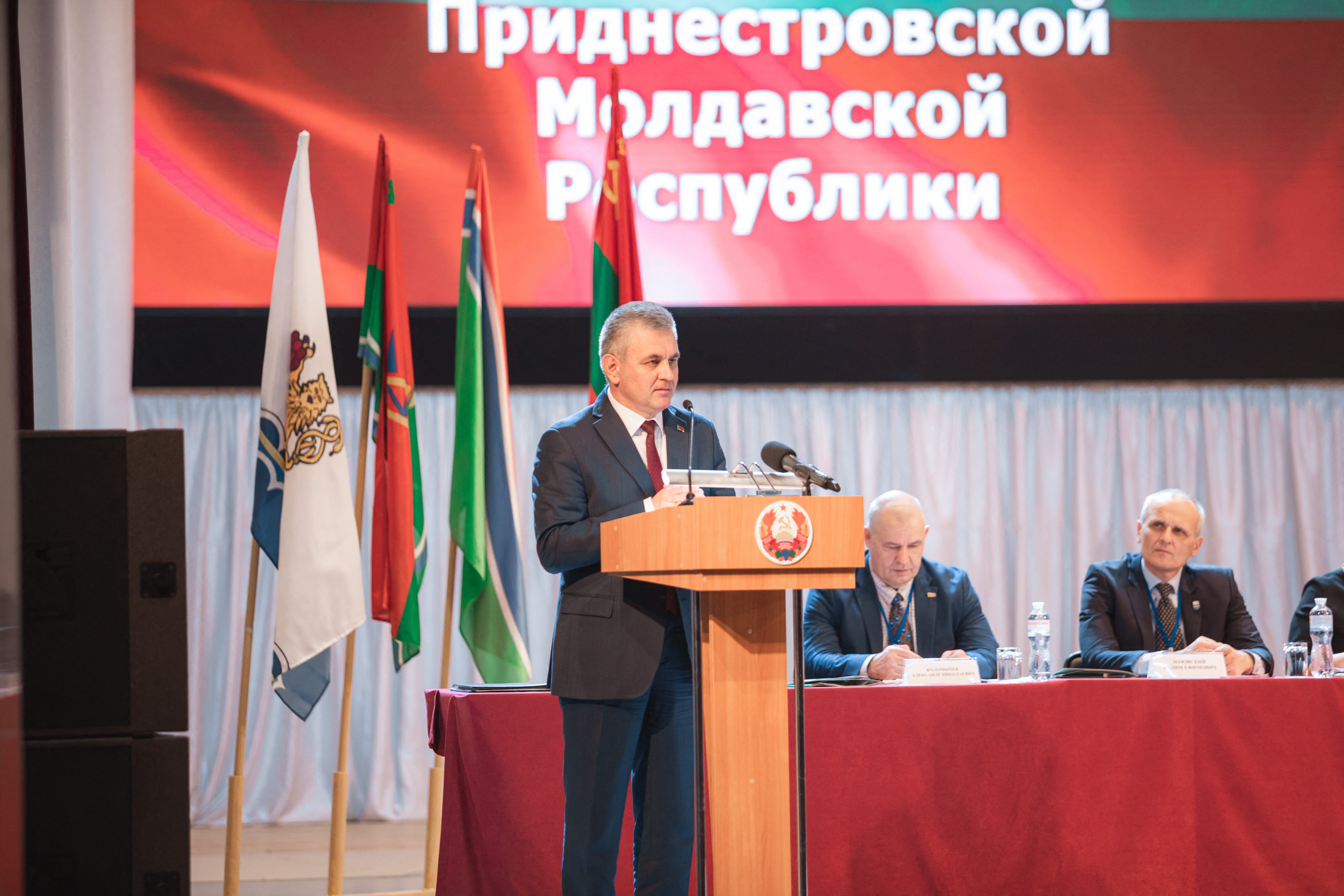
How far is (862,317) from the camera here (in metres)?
5.09

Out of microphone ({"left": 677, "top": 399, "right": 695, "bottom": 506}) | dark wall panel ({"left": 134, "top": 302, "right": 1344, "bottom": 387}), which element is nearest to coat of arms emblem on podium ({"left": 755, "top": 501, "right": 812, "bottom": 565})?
microphone ({"left": 677, "top": 399, "right": 695, "bottom": 506})

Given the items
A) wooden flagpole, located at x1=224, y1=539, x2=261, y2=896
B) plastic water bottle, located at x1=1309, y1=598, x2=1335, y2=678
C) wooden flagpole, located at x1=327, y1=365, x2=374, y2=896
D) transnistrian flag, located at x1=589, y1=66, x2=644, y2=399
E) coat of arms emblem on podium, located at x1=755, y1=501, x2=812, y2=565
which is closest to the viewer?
coat of arms emblem on podium, located at x1=755, y1=501, x2=812, y2=565

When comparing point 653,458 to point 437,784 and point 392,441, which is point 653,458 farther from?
point 437,784

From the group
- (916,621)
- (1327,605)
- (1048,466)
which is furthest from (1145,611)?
(1048,466)

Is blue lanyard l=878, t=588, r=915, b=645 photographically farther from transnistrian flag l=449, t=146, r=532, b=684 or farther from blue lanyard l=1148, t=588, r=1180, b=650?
transnistrian flag l=449, t=146, r=532, b=684

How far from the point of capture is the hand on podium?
1.97 m

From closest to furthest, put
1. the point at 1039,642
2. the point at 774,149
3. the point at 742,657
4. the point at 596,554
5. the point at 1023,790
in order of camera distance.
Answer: the point at 742,657 < the point at 596,554 < the point at 1023,790 < the point at 1039,642 < the point at 774,149

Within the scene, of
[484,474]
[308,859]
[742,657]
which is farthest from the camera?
[308,859]

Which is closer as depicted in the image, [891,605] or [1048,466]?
[891,605]

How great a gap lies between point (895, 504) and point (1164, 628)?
3.20ft

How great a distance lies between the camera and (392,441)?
3529 millimetres

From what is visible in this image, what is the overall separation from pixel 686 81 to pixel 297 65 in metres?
1.67

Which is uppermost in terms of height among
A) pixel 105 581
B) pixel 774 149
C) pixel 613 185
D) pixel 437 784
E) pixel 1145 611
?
pixel 774 149

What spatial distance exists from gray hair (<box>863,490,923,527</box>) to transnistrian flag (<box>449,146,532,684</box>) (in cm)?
112
